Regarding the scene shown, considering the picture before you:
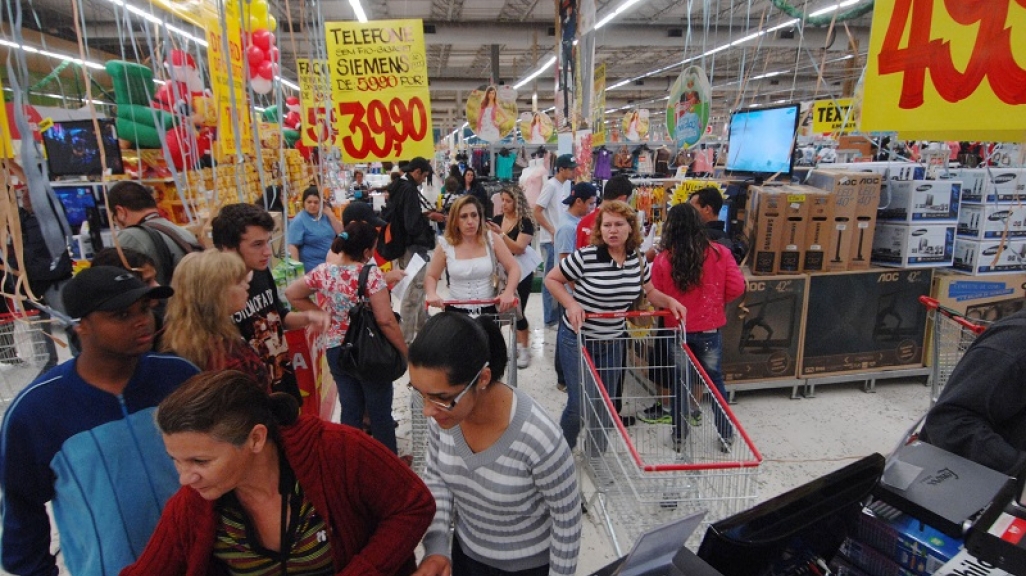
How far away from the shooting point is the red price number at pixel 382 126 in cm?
435

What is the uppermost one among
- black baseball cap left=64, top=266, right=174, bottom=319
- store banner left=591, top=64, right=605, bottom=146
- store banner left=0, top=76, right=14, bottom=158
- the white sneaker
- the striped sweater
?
store banner left=591, top=64, right=605, bottom=146

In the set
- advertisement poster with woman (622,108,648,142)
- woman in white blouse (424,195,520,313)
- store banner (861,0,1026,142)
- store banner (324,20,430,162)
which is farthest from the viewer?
advertisement poster with woman (622,108,648,142)

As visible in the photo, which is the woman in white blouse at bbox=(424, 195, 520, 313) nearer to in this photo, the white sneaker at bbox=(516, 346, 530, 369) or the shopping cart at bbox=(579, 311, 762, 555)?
the shopping cart at bbox=(579, 311, 762, 555)

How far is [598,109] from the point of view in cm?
616

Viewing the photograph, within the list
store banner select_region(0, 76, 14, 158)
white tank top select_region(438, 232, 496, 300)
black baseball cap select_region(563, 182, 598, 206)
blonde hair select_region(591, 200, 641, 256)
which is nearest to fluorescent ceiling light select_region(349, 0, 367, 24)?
black baseball cap select_region(563, 182, 598, 206)

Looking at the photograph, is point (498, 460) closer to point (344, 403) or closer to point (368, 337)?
point (368, 337)

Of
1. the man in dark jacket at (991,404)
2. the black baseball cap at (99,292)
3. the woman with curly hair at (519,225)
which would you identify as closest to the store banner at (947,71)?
the man in dark jacket at (991,404)

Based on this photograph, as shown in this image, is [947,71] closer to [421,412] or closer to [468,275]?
[421,412]

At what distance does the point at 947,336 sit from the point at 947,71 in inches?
90.1

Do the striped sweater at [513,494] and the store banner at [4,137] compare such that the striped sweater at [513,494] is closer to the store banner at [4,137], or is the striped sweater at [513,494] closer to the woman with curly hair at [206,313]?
the woman with curly hair at [206,313]

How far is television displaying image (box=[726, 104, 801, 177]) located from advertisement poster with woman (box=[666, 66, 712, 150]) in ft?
1.57

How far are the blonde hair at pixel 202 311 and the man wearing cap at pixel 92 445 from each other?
34 centimetres

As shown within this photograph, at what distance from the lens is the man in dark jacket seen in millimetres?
1531

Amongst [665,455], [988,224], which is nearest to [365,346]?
[665,455]
